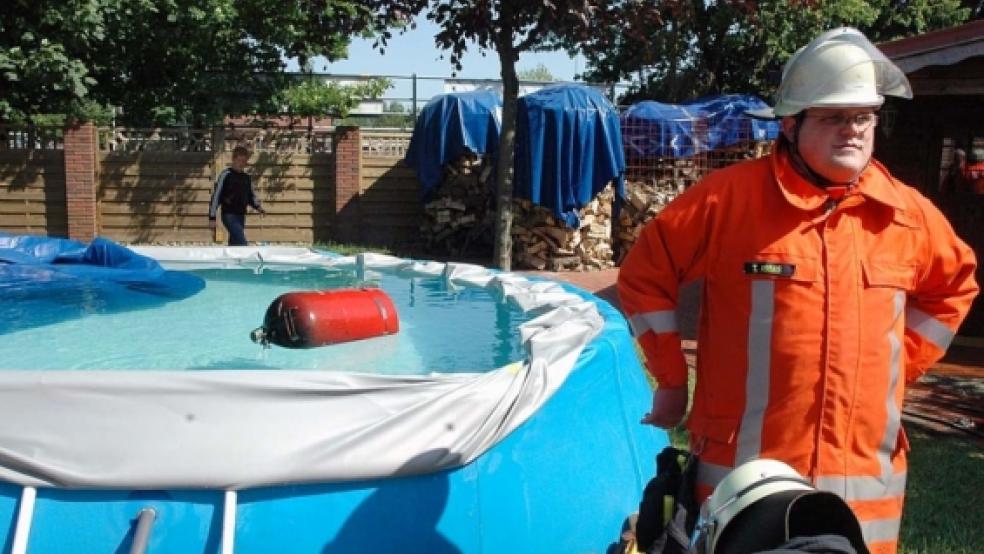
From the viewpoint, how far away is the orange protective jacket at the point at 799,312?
2070mm

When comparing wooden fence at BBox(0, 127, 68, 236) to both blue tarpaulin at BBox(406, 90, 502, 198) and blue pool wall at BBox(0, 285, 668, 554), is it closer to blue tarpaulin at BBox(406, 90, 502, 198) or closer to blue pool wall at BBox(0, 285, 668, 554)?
blue tarpaulin at BBox(406, 90, 502, 198)

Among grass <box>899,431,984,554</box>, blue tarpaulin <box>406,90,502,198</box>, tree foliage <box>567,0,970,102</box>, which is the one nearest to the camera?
grass <box>899,431,984,554</box>

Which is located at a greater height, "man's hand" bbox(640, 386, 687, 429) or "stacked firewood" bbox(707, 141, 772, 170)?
"stacked firewood" bbox(707, 141, 772, 170)

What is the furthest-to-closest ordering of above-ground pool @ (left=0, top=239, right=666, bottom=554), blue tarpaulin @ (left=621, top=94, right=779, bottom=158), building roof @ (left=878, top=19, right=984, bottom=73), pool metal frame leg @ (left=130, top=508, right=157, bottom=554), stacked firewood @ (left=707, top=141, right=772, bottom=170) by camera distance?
stacked firewood @ (left=707, top=141, right=772, bottom=170)
blue tarpaulin @ (left=621, top=94, right=779, bottom=158)
building roof @ (left=878, top=19, right=984, bottom=73)
above-ground pool @ (left=0, top=239, right=666, bottom=554)
pool metal frame leg @ (left=130, top=508, right=157, bottom=554)

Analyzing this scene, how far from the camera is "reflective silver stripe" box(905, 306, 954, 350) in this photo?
2.33 meters

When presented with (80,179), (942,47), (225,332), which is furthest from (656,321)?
(80,179)

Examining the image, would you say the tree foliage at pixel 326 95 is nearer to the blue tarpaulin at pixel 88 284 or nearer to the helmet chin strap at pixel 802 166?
the blue tarpaulin at pixel 88 284

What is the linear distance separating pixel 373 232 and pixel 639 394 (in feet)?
36.8

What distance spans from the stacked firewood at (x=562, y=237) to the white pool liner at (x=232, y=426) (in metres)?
9.36

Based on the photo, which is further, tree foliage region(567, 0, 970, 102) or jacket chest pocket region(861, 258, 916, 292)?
tree foliage region(567, 0, 970, 102)

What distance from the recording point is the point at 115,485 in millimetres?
2809

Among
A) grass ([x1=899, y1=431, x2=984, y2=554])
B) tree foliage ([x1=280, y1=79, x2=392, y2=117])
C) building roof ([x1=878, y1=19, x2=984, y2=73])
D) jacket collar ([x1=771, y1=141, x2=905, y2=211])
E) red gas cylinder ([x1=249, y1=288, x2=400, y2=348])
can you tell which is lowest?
grass ([x1=899, y1=431, x2=984, y2=554])

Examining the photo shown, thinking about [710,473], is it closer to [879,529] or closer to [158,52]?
[879,529]

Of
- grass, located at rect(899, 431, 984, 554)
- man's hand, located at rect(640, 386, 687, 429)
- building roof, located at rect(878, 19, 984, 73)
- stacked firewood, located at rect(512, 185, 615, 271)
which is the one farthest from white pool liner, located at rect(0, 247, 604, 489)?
stacked firewood, located at rect(512, 185, 615, 271)
